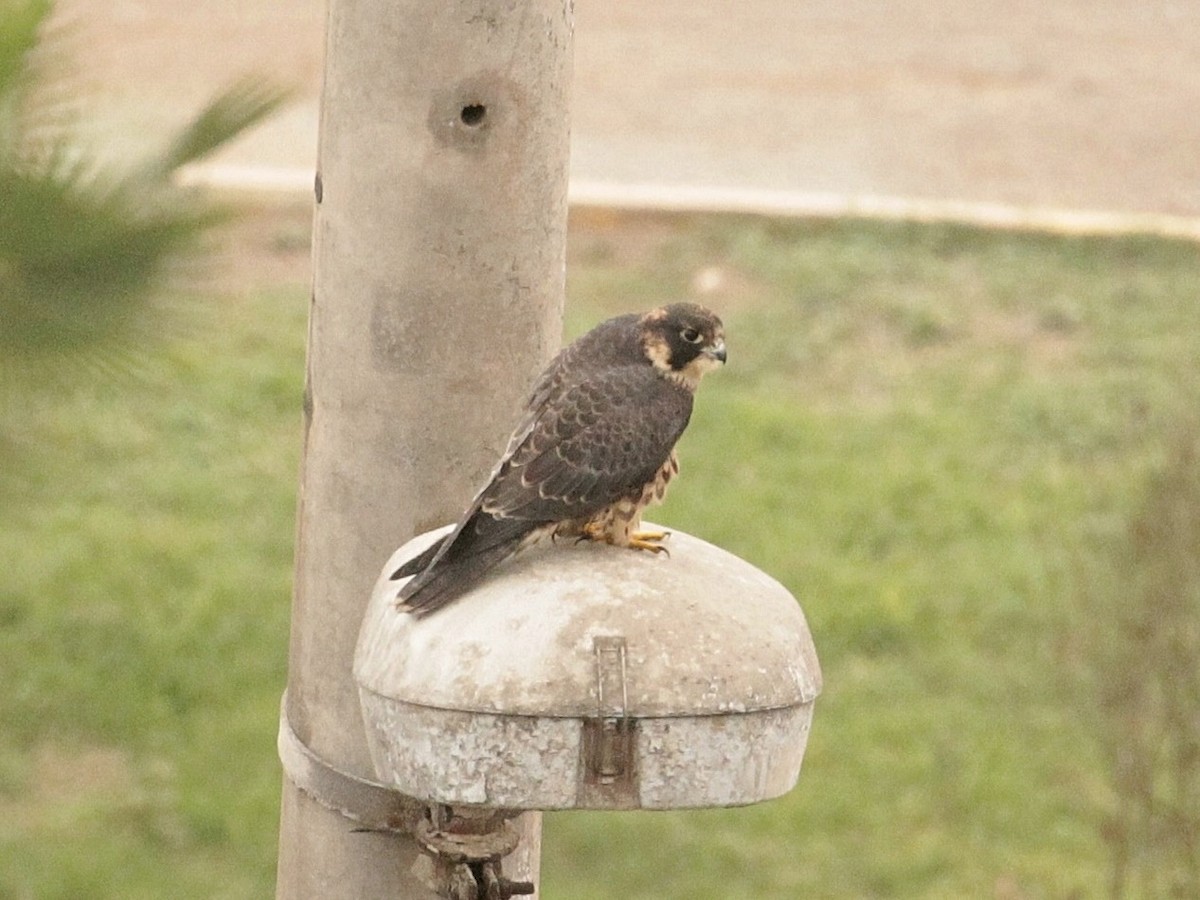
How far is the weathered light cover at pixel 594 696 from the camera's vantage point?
239 cm

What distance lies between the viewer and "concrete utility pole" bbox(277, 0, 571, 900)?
295cm

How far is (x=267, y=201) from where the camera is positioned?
9.09 m

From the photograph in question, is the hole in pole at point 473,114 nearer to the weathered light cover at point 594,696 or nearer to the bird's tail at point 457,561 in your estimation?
the bird's tail at point 457,561

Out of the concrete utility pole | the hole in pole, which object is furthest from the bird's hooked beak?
the hole in pole

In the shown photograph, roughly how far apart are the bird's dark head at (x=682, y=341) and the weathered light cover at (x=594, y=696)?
22.6 inches

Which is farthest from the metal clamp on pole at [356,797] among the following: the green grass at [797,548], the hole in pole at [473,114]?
the green grass at [797,548]

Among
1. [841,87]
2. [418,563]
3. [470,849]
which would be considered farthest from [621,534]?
[841,87]

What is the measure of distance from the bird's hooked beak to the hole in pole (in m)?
0.49

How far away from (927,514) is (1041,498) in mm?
391

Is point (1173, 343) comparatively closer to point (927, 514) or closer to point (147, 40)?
point (927, 514)

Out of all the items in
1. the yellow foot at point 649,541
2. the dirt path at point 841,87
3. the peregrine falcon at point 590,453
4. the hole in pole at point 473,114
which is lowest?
the yellow foot at point 649,541

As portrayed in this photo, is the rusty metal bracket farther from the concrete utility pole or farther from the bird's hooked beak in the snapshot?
the bird's hooked beak

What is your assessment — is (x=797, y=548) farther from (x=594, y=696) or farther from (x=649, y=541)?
(x=594, y=696)

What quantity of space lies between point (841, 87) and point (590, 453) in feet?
26.4
